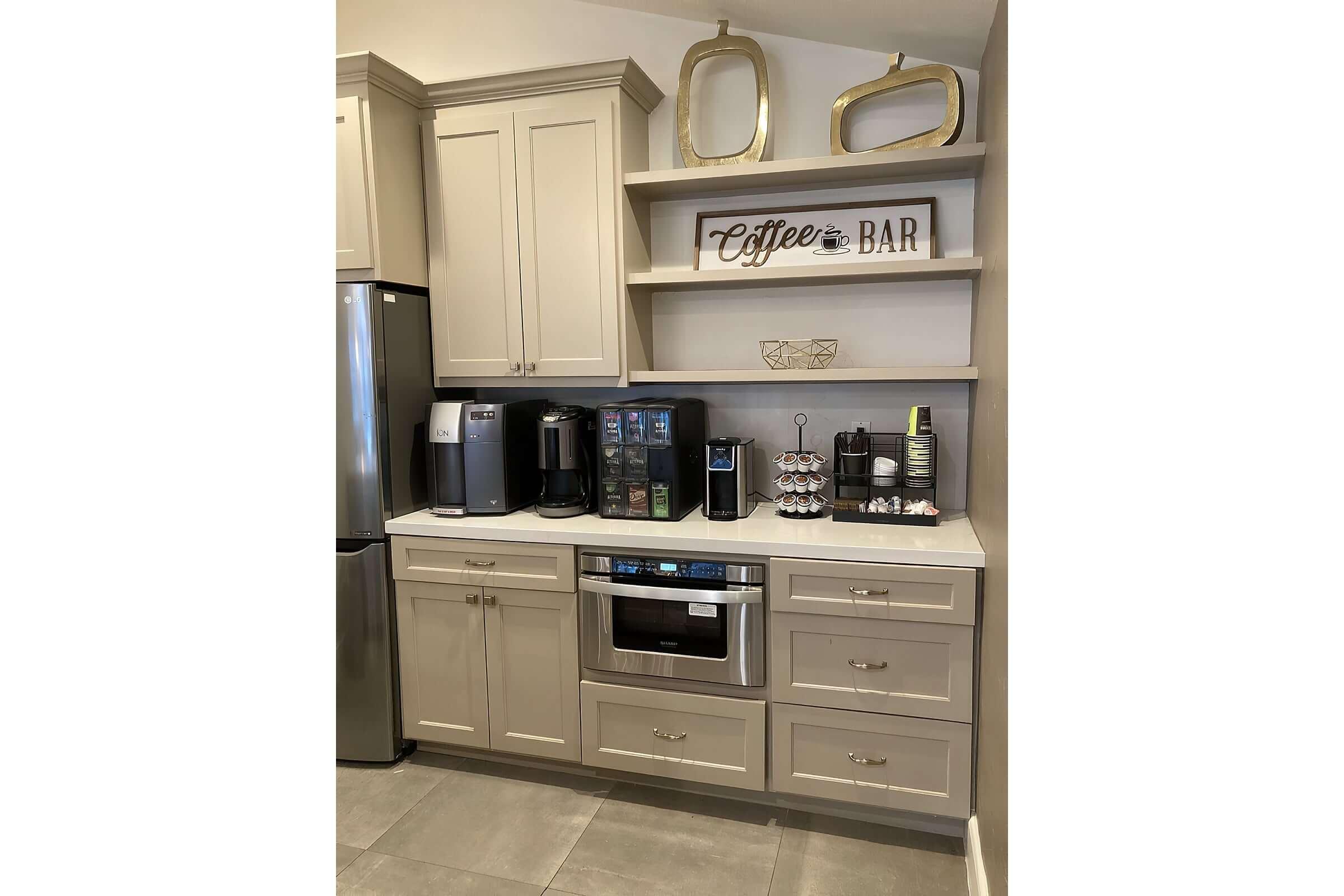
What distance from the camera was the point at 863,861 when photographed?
6.98ft

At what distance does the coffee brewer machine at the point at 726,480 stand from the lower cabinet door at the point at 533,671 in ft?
1.87

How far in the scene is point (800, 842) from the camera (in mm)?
2219

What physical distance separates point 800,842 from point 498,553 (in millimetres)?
1314

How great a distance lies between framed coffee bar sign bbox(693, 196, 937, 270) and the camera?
2621 mm

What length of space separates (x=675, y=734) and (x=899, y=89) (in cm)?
228

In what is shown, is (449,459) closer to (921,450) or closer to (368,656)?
(368,656)

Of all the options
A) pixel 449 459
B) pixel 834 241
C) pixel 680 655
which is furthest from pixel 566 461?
pixel 834 241

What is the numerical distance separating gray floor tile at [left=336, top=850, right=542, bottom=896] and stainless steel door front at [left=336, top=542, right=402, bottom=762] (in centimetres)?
56

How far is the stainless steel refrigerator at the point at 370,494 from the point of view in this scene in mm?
2562

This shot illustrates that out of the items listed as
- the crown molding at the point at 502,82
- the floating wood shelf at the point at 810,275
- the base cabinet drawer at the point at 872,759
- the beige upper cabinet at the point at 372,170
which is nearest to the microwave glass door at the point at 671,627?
the base cabinet drawer at the point at 872,759

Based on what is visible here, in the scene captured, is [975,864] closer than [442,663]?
Yes
